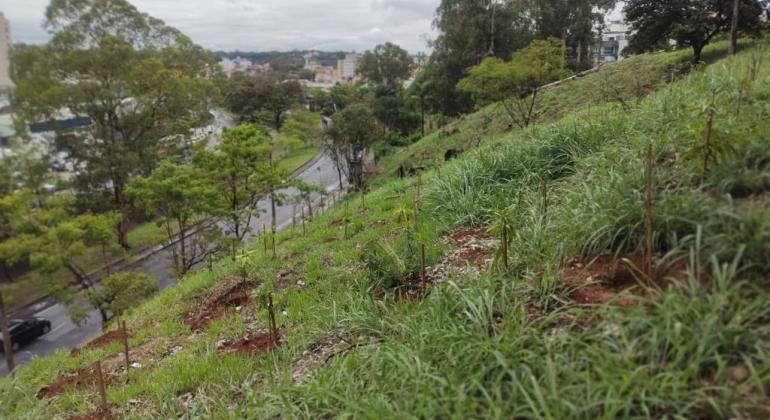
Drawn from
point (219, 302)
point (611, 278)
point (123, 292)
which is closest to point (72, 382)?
point (219, 302)

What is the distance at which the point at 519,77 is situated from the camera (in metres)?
11.8

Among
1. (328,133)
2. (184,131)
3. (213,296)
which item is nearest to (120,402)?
(213,296)

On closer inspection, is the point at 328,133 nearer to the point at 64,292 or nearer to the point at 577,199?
the point at 64,292

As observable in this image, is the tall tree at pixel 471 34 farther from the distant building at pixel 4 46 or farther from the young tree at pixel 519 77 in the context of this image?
the distant building at pixel 4 46

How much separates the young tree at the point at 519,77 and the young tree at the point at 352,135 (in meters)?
7.28

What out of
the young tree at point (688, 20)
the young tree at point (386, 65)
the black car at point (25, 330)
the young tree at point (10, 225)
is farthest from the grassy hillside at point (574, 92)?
the young tree at point (386, 65)

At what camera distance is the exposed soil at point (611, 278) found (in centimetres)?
208

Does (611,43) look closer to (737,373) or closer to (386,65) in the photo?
(386,65)

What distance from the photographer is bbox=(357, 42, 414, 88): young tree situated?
118 ft

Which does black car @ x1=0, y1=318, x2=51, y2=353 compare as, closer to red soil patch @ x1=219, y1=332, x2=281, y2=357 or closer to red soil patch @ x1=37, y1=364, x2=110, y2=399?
red soil patch @ x1=37, y1=364, x2=110, y2=399

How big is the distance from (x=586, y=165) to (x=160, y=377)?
11.0 feet

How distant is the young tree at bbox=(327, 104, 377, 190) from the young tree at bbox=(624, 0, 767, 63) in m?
10.4

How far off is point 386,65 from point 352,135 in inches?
680

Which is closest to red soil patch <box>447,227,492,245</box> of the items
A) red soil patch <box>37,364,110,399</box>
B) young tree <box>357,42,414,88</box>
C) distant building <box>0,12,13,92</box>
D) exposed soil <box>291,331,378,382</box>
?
exposed soil <box>291,331,378,382</box>
